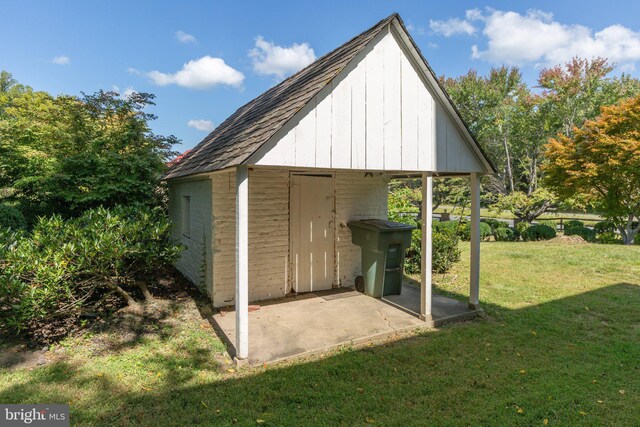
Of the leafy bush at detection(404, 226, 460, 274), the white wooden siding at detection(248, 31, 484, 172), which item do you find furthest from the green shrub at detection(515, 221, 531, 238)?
the white wooden siding at detection(248, 31, 484, 172)

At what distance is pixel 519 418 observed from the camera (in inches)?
117

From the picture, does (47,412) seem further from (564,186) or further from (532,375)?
(564,186)

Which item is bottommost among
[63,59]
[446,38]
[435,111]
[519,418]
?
[519,418]

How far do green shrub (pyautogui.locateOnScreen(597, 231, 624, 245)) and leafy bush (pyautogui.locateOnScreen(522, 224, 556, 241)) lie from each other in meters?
2.13

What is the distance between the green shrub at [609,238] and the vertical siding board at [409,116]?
15.6 meters

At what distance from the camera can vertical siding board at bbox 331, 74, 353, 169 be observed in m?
4.29

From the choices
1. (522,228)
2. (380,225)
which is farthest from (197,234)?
(522,228)

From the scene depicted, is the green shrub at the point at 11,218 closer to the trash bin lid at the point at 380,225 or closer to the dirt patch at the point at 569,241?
the trash bin lid at the point at 380,225

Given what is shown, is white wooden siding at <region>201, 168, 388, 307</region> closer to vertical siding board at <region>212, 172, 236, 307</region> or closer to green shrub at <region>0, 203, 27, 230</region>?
vertical siding board at <region>212, 172, 236, 307</region>

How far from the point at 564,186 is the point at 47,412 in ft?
55.8

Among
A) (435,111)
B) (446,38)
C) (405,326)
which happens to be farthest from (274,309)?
(446,38)
